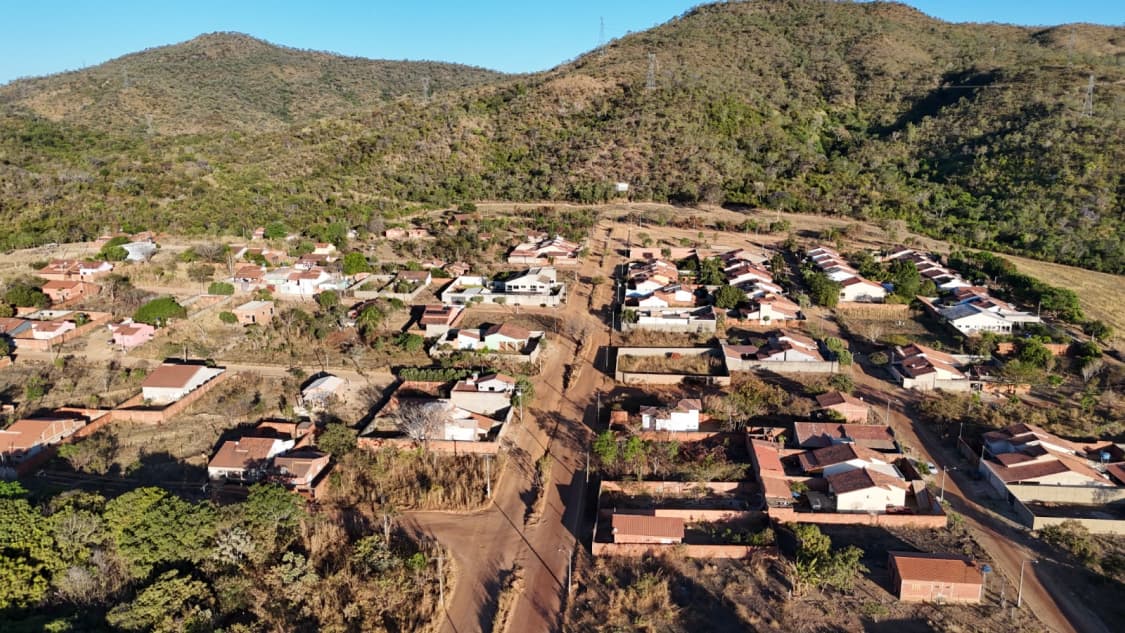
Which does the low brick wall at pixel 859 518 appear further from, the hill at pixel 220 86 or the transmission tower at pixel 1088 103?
the hill at pixel 220 86

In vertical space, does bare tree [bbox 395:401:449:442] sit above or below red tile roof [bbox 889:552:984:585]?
above

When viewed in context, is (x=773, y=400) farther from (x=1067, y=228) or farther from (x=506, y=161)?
(x=506, y=161)

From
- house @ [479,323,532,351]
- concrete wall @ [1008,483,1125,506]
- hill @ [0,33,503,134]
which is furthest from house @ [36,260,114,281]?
hill @ [0,33,503,134]

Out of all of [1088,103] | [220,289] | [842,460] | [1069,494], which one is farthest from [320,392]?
[1088,103]

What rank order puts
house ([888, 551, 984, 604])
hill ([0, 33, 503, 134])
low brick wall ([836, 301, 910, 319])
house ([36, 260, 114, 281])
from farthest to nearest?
1. hill ([0, 33, 503, 134])
2. house ([36, 260, 114, 281])
3. low brick wall ([836, 301, 910, 319])
4. house ([888, 551, 984, 604])

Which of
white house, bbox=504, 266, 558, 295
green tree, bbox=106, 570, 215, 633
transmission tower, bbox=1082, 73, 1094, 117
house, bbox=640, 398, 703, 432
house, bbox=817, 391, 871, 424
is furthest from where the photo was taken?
transmission tower, bbox=1082, 73, 1094, 117

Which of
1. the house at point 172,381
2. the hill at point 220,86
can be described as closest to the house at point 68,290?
the house at point 172,381

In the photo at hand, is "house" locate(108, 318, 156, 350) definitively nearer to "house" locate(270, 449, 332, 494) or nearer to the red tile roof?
"house" locate(270, 449, 332, 494)
